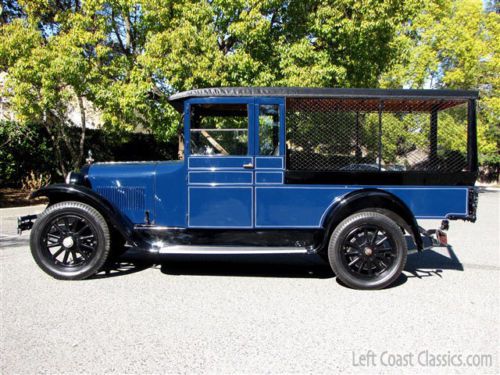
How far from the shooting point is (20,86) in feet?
31.3

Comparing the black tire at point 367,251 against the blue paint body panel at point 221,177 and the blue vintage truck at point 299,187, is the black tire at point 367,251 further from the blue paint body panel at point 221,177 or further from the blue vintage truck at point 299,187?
the blue paint body panel at point 221,177

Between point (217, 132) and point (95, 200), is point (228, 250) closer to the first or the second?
point (217, 132)

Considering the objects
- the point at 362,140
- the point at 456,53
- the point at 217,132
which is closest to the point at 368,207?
the point at 362,140

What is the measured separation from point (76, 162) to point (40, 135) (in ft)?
5.18

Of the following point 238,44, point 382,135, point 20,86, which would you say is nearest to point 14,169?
point 20,86

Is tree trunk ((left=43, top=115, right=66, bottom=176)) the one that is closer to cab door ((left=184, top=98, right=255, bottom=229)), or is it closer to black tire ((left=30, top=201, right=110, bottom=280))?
black tire ((left=30, top=201, right=110, bottom=280))

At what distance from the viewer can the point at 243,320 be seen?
3447 millimetres

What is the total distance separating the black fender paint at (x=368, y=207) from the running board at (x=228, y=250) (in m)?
0.39

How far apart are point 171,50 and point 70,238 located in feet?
21.0

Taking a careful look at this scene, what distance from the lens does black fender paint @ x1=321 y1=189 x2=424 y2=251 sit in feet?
14.2

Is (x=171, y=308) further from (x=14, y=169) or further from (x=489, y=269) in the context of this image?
(x=14, y=169)

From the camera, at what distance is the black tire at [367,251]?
430 centimetres

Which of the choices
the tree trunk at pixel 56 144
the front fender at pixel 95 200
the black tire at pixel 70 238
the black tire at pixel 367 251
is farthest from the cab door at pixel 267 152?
the tree trunk at pixel 56 144

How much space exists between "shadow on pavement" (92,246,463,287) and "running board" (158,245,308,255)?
22.4 inches
